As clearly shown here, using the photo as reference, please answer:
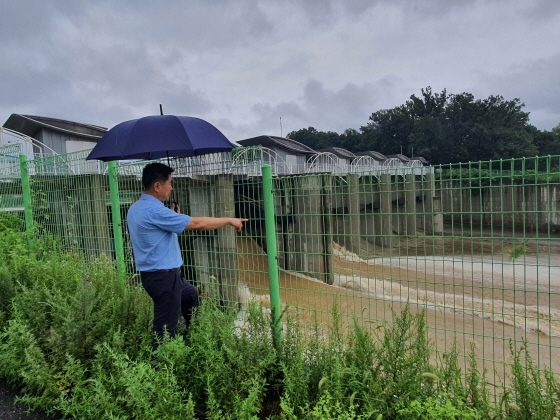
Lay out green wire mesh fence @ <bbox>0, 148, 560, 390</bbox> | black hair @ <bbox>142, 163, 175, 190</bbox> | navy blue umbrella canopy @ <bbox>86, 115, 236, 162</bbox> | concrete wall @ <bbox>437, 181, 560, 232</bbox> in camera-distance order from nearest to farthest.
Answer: concrete wall @ <bbox>437, 181, 560, 232</bbox> → green wire mesh fence @ <bbox>0, 148, 560, 390</bbox> → black hair @ <bbox>142, 163, 175, 190</bbox> → navy blue umbrella canopy @ <bbox>86, 115, 236, 162</bbox>

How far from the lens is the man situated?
2.81 m

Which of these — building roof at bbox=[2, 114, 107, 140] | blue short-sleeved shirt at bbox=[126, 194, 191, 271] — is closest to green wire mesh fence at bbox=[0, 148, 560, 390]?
blue short-sleeved shirt at bbox=[126, 194, 191, 271]

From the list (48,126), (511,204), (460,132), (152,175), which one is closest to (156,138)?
(152,175)

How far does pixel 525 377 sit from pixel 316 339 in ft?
4.27

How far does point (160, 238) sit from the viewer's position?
113 inches

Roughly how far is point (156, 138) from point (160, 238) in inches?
32.1

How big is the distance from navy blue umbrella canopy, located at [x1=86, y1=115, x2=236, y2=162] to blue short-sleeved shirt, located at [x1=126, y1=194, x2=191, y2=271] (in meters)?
0.44

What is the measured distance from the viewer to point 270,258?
3.26 metres

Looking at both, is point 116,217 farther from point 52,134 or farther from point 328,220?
point 52,134

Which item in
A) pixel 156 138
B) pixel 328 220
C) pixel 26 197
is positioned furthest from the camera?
pixel 26 197

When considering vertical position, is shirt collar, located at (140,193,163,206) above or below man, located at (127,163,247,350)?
above

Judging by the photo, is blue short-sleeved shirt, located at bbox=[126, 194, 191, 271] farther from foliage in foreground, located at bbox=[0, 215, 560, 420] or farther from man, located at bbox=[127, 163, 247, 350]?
foliage in foreground, located at bbox=[0, 215, 560, 420]

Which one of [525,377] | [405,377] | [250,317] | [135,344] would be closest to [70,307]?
[135,344]

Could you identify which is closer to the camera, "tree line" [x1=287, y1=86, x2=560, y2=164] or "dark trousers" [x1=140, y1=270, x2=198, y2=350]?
"dark trousers" [x1=140, y1=270, x2=198, y2=350]
